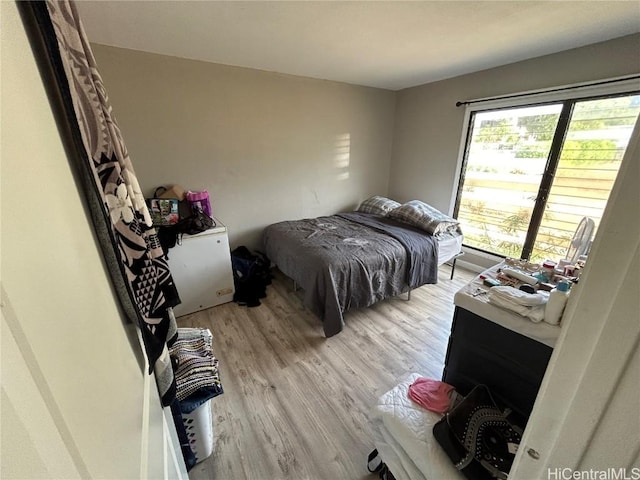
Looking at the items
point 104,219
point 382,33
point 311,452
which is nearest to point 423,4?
point 382,33

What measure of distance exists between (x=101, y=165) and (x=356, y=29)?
6.55 ft

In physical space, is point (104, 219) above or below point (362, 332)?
above

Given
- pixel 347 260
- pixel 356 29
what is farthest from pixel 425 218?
pixel 356 29

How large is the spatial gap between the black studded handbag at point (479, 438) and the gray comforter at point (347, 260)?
3.75ft

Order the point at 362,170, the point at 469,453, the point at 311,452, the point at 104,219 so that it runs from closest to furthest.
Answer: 1. the point at 104,219
2. the point at 469,453
3. the point at 311,452
4. the point at 362,170

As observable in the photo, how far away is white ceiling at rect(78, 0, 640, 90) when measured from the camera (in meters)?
1.57

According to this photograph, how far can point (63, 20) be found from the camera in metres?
0.48

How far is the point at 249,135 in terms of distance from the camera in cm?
285

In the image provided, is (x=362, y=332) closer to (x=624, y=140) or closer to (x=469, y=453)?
(x=469, y=453)

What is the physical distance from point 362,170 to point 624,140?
256 centimetres

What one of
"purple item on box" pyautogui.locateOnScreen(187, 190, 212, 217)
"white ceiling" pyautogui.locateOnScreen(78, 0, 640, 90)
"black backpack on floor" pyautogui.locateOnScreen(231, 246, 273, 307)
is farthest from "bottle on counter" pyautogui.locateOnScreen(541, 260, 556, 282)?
"purple item on box" pyautogui.locateOnScreen(187, 190, 212, 217)

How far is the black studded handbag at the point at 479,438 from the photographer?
34.4 inches

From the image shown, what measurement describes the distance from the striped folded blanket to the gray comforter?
94cm

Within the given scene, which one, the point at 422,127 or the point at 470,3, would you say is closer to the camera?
the point at 470,3
